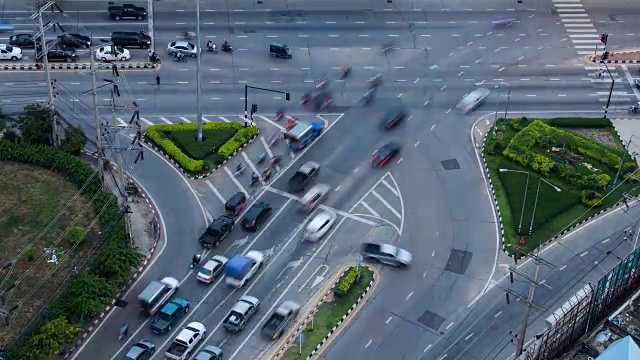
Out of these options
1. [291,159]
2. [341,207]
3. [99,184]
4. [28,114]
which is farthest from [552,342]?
[28,114]

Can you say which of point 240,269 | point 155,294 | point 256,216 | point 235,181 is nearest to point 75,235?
point 155,294

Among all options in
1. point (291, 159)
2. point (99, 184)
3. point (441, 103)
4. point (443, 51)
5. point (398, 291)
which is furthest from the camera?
point (443, 51)

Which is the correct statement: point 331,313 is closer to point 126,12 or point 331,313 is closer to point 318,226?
point 318,226

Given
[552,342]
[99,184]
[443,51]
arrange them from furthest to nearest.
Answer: [443,51] → [99,184] → [552,342]

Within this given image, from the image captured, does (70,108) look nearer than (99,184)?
No

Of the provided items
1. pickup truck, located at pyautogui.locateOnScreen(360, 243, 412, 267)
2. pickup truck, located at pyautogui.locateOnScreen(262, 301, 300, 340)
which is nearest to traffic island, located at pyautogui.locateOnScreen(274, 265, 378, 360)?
pickup truck, located at pyautogui.locateOnScreen(262, 301, 300, 340)

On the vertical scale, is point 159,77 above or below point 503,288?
above

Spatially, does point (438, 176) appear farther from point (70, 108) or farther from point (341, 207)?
point (70, 108)
